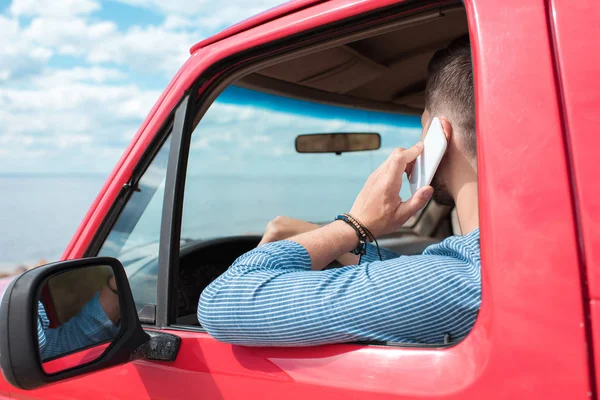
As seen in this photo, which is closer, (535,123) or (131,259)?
(535,123)

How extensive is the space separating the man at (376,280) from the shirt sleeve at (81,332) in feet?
1.54

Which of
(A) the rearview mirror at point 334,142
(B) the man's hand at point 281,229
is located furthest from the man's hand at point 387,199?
(A) the rearview mirror at point 334,142

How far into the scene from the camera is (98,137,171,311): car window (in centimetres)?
161

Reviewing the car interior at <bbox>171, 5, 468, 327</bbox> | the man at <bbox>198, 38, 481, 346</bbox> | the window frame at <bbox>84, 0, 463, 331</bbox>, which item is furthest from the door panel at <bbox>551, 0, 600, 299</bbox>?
the car interior at <bbox>171, 5, 468, 327</bbox>

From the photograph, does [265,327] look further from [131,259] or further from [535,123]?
[131,259]

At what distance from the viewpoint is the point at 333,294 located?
1.09 meters

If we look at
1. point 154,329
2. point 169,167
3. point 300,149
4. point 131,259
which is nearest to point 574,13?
point 169,167

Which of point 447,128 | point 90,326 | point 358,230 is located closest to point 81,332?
point 90,326

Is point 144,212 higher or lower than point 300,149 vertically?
lower

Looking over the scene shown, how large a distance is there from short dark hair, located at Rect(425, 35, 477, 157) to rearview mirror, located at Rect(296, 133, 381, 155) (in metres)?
1.23

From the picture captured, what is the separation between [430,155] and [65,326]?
119 cm

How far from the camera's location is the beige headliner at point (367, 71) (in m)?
1.88

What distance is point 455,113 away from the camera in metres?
1.41

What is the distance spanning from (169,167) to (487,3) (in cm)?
92
